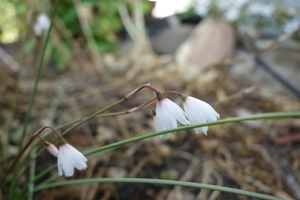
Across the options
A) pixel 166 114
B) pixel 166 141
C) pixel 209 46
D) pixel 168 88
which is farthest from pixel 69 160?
pixel 209 46

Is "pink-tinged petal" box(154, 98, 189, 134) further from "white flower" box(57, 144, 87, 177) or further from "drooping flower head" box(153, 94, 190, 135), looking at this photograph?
"white flower" box(57, 144, 87, 177)

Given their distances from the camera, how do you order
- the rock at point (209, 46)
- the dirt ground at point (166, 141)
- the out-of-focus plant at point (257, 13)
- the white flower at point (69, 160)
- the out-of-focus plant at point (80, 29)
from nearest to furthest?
1. the white flower at point (69, 160)
2. the dirt ground at point (166, 141)
3. the out-of-focus plant at point (80, 29)
4. the out-of-focus plant at point (257, 13)
5. the rock at point (209, 46)

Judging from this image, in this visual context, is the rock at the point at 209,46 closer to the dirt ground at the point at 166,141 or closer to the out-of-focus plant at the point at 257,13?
the out-of-focus plant at the point at 257,13

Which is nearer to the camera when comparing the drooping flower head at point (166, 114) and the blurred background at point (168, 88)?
the drooping flower head at point (166, 114)

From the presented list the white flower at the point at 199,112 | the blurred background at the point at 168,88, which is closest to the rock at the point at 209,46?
the blurred background at the point at 168,88

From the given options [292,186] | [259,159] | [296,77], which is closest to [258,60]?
[296,77]

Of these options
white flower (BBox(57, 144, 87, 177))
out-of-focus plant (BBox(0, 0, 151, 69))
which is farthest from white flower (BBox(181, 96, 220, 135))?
out-of-focus plant (BBox(0, 0, 151, 69))

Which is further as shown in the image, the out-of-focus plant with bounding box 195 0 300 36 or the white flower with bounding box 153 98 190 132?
the out-of-focus plant with bounding box 195 0 300 36

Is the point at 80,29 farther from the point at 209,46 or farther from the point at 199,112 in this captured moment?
the point at 199,112
